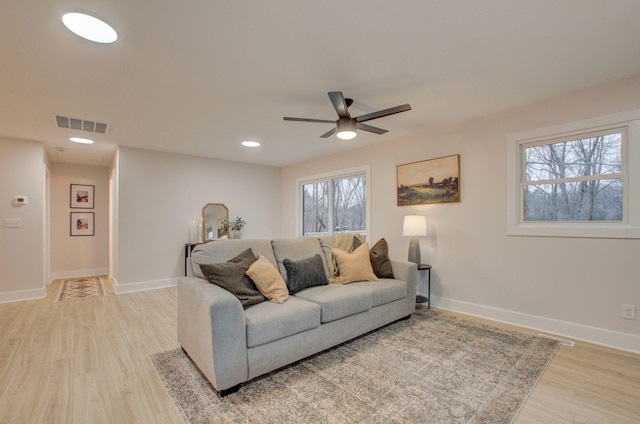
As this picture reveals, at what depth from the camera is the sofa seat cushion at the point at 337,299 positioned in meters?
2.51

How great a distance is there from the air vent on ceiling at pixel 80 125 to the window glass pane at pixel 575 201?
5116 mm

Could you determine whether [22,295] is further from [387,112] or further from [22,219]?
[387,112]

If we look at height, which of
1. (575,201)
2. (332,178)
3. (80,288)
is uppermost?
(332,178)

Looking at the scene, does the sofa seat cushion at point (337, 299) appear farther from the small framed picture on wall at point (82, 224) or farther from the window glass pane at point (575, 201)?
the small framed picture on wall at point (82, 224)

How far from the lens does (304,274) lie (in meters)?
2.89

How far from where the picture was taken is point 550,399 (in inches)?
75.0

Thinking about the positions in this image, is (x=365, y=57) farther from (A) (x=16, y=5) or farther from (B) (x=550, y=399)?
(B) (x=550, y=399)

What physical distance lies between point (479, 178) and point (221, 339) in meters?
3.24

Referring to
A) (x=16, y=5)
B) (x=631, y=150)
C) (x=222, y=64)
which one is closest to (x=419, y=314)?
(x=631, y=150)

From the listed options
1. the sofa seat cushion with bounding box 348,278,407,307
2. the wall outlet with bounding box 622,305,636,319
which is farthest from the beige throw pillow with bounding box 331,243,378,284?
the wall outlet with bounding box 622,305,636,319

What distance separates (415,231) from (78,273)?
6729 millimetres

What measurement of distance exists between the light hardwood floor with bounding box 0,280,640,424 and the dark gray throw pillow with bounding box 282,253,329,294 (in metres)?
1.23

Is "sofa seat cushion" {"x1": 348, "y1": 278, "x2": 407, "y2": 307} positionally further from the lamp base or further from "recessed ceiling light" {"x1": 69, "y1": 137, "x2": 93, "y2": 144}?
"recessed ceiling light" {"x1": 69, "y1": 137, "x2": 93, "y2": 144}

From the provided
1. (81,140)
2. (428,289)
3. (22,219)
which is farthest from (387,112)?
(22,219)
